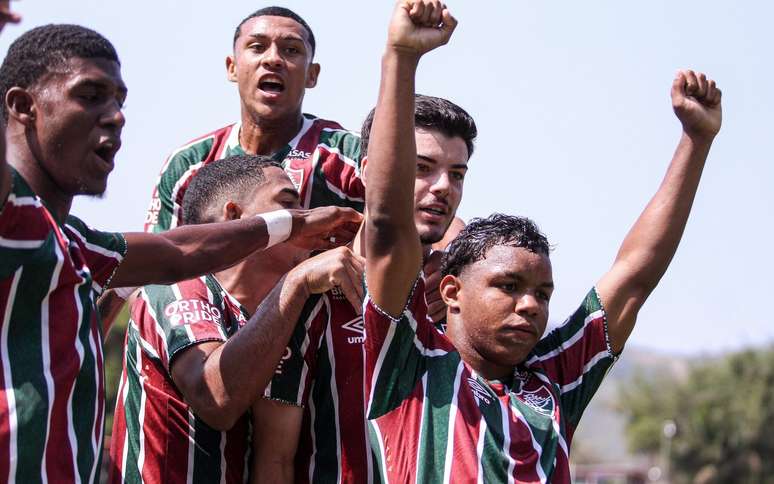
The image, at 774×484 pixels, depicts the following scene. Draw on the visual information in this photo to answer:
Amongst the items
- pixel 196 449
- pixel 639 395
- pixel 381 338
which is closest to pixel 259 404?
pixel 196 449

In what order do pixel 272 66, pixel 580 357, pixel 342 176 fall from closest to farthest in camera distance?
pixel 580 357, pixel 342 176, pixel 272 66

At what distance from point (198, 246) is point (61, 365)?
0.92 meters

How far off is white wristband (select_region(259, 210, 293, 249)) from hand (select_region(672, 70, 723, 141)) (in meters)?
1.83

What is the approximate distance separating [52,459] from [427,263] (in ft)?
7.49

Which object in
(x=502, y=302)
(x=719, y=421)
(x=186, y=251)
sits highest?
Result: (x=719, y=421)

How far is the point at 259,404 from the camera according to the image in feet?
16.5

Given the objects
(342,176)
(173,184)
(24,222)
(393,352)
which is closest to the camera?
(24,222)

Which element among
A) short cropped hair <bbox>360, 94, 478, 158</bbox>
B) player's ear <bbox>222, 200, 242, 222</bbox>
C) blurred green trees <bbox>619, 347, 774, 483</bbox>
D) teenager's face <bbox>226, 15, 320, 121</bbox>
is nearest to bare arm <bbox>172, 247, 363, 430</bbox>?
player's ear <bbox>222, 200, 242, 222</bbox>

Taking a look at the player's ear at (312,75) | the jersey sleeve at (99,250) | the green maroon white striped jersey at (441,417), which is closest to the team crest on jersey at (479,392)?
the green maroon white striped jersey at (441,417)

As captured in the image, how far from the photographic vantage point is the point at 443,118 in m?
5.40

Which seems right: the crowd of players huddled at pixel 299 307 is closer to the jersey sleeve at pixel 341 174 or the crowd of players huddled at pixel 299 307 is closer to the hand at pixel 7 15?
the jersey sleeve at pixel 341 174

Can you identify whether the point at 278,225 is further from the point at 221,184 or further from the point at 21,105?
the point at 21,105

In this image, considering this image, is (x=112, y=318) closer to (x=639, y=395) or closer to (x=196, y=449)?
(x=196, y=449)

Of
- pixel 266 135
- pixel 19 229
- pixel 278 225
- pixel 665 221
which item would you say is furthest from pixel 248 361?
pixel 266 135
